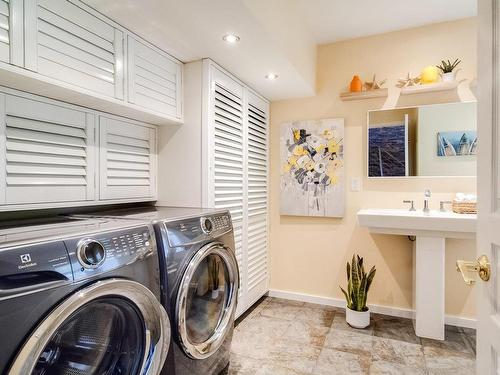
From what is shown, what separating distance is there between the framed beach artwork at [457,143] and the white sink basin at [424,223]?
497mm

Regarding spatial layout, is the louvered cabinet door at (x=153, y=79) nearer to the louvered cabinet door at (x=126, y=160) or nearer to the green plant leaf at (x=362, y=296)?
the louvered cabinet door at (x=126, y=160)

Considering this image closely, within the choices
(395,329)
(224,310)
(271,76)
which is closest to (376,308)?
(395,329)

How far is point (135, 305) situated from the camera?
1105 mm

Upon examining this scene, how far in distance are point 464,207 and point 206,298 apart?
197 centimetres

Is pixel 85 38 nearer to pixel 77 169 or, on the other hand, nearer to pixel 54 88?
pixel 54 88

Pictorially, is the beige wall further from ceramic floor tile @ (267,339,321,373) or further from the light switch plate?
ceramic floor tile @ (267,339,321,373)

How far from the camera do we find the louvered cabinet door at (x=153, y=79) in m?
1.68

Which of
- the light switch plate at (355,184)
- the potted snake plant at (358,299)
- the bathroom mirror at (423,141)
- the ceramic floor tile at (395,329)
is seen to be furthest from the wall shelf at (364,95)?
the ceramic floor tile at (395,329)

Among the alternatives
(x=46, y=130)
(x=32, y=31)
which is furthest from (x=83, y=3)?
(x=46, y=130)

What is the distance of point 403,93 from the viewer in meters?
2.55

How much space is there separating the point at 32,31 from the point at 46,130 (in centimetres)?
45

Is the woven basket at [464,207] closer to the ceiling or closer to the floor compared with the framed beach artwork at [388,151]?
closer to the floor

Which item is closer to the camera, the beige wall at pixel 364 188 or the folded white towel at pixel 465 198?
the folded white towel at pixel 465 198

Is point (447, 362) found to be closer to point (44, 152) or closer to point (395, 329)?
point (395, 329)
